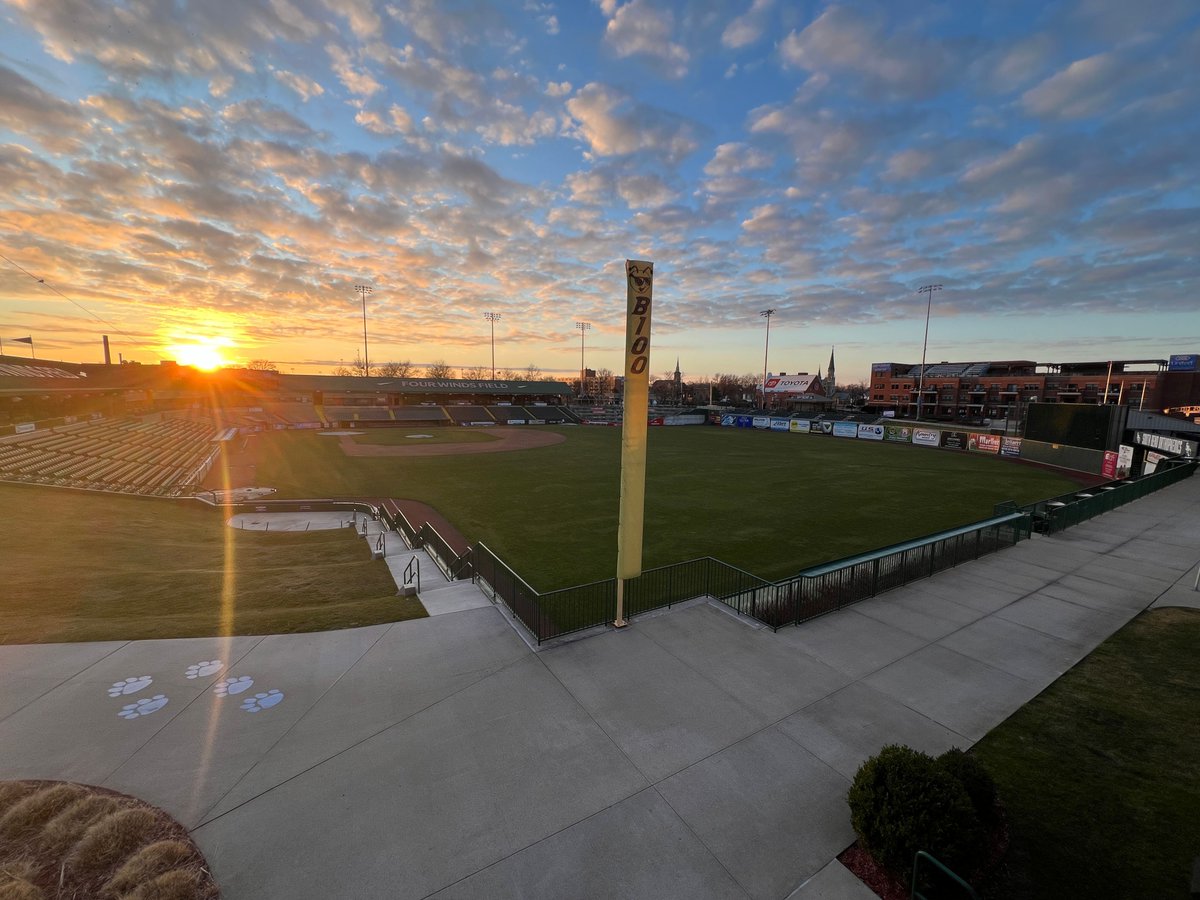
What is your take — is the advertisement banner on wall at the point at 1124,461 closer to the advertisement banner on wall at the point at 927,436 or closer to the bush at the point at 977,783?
the advertisement banner on wall at the point at 927,436

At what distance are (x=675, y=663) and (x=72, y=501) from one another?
28617 millimetres

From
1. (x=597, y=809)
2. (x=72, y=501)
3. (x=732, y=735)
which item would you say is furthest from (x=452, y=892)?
(x=72, y=501)

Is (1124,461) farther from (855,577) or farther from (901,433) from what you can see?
(855,577)

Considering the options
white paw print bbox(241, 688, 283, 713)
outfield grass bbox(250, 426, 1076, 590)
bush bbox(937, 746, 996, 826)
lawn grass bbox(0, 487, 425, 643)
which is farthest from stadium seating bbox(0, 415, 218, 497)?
bush bbox(937, 746, 996, 826)

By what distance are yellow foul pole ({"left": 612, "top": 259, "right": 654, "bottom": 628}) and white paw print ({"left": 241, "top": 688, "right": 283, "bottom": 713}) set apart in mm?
6014

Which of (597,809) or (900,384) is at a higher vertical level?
(900,384)

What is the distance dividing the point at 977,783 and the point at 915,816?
104 cm

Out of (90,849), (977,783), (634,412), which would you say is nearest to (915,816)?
(977,783)

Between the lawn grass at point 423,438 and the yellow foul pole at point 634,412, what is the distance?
157 feet

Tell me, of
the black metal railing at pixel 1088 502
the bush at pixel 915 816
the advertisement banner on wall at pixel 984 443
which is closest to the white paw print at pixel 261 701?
the bush at pixel 915 816

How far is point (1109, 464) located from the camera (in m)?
34.7

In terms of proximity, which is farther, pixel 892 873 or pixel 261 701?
pixel 261 701

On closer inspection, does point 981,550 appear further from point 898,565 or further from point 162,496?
point 162,496

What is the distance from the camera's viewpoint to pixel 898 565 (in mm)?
13320
